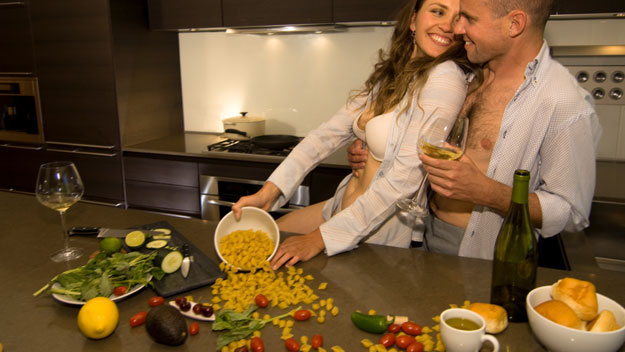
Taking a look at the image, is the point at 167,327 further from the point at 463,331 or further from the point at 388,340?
the point at 463,331

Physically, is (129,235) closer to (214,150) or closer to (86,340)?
(86,340)

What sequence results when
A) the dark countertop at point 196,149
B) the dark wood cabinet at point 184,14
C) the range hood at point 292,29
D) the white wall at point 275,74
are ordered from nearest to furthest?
the dark countertop at point 196,149
the range hood at point 292,29
the dark wood cabinet at point 184,14
the white wall at point 275,74

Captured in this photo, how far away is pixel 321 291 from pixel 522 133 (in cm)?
87

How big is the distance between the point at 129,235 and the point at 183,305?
45 centimetres

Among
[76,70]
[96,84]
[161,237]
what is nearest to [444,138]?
[161,237]

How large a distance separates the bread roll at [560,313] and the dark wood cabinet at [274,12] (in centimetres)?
246

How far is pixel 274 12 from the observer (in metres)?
3.26

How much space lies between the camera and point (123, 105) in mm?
3562

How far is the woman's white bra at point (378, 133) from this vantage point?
1894 millimetres

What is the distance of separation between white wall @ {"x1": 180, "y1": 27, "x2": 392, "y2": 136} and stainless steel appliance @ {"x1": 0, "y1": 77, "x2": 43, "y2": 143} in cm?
110

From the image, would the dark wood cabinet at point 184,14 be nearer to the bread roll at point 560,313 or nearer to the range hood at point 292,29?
the range hood at point 292,29

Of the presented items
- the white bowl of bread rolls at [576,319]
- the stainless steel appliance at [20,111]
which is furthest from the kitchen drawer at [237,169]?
the white bowl of bread rolls at [576,319]

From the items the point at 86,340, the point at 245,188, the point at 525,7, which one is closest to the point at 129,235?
the point at 86,340

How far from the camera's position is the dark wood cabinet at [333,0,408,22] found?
298 centimetres
